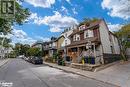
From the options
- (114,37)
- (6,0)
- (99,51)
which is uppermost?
(6,0)

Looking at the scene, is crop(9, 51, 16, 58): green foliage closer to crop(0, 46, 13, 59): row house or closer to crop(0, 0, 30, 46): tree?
crop(0, 46, 13, 59): row house

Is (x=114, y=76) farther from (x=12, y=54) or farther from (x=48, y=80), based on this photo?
(x=12, y=54)

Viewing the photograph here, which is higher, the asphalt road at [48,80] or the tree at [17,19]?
the tree at [17,19]

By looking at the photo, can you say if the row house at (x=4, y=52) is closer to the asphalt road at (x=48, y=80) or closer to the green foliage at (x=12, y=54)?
the green foliage at (x=12, y=54)

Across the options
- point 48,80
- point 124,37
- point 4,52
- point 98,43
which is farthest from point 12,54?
point 48,80

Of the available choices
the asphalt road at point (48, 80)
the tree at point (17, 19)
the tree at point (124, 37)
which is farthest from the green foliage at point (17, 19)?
the tree at point (124, 37)

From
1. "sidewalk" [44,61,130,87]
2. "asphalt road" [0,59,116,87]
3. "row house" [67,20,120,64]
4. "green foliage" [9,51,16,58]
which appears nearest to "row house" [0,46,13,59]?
"green foliage" [9,51,16,58]

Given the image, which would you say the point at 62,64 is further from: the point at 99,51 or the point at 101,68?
the point at 101,68

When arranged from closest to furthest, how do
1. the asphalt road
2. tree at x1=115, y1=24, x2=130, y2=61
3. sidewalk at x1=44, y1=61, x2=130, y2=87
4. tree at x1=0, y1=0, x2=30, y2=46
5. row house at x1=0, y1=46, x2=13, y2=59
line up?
1. the asphalt road
2. sidewalk at x1=44, y1=61, x2=130, y2=87
3. tree at x1=0, y1=0, x2=30, y2=46
4. tree at x1=115, y1=24, x2=130, y2=61
5. row house at x1=0, y1=46, x2=13, y2=59

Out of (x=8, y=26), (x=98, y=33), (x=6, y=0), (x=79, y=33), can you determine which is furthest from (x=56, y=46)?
(x=6, y=0)

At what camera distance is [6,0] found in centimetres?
1961

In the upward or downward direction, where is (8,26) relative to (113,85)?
upward

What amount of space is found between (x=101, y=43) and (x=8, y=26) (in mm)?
14537

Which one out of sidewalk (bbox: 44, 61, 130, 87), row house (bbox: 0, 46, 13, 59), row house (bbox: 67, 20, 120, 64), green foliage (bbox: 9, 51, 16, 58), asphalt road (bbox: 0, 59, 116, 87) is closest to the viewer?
asphalt road (bbox: 0, 59, 116, 87)
